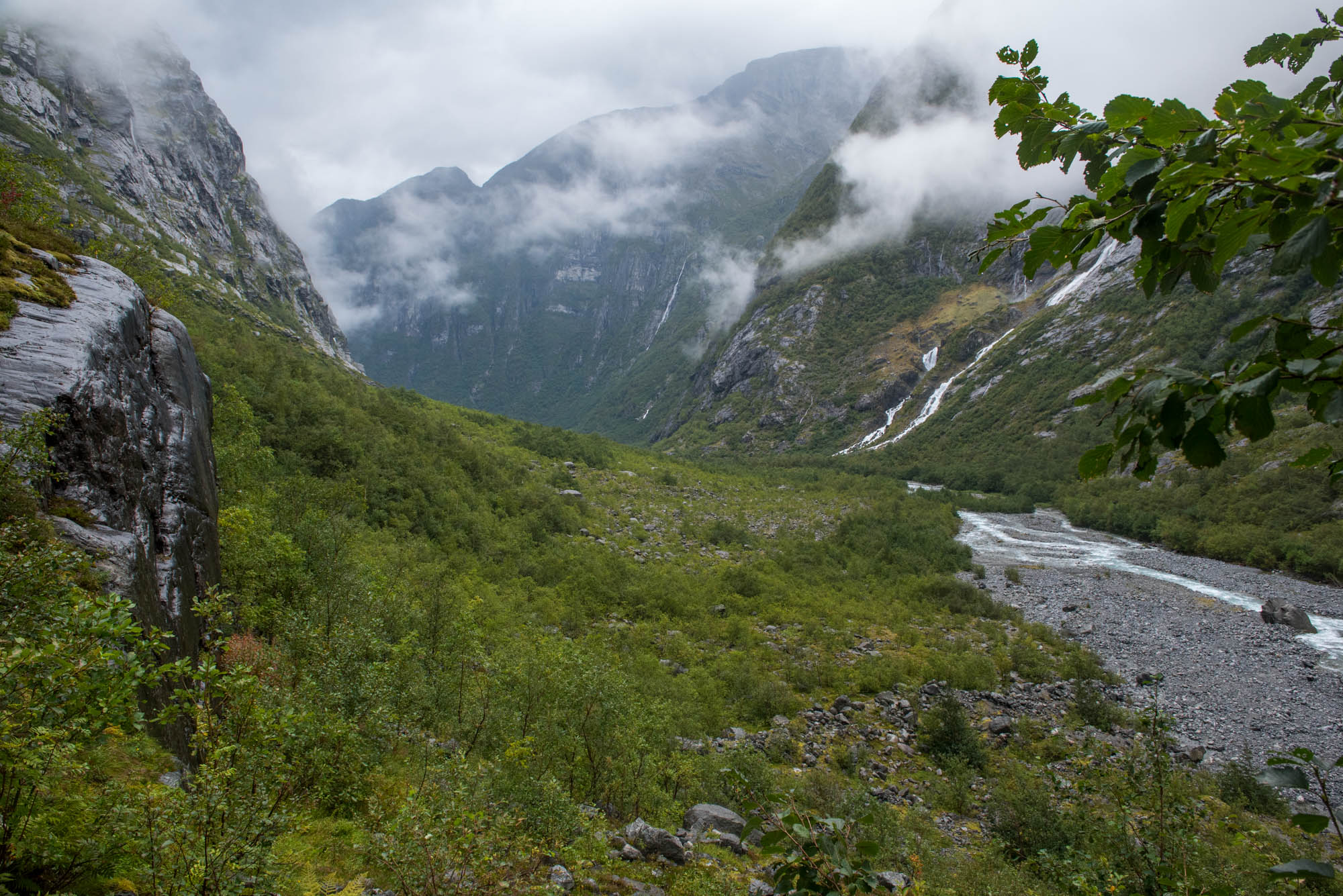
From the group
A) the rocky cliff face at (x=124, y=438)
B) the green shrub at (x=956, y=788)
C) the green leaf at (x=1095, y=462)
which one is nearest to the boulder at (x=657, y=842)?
the rocky cliff face at (x=124, y=438)

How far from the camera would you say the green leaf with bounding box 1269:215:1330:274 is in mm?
1703

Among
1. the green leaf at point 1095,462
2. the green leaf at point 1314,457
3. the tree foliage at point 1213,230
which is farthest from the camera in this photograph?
the green leaf at point 1314,457

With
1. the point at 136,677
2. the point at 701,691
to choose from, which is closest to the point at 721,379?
the point at 701,691

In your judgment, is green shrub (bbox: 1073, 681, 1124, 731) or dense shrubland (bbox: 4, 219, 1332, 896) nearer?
dense shrubland (bbox: 4, 219, 1332, 896)

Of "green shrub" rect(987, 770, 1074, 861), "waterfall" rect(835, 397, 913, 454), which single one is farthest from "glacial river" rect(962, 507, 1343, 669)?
"waterfall" rect(835, 397, 913, 454)

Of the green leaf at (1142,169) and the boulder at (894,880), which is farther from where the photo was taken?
the boulder at (894,880)

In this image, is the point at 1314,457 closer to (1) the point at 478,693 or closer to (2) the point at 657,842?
(2) the point at 657,842

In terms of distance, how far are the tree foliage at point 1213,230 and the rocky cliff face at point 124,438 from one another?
21.1ft

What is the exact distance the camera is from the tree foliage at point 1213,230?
5.65 ft

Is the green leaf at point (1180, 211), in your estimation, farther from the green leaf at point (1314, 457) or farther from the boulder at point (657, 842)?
the boulder at point (657, 842)

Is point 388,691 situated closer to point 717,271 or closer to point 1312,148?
point 1312,148

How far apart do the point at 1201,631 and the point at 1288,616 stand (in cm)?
256

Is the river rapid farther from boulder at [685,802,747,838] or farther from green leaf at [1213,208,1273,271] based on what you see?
green leaf at [1213,208,1273,271]

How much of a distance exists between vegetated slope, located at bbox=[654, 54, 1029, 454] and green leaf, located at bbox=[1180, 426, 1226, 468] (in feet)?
262
